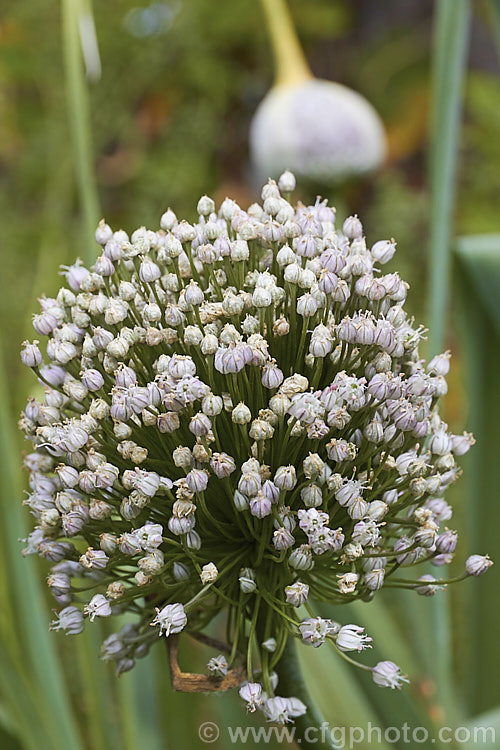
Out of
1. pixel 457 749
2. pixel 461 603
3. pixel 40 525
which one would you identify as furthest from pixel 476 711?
pixel 40 525

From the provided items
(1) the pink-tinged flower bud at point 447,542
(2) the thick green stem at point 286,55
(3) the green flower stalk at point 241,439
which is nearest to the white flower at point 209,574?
(3) the green flower stalk at point 241,439

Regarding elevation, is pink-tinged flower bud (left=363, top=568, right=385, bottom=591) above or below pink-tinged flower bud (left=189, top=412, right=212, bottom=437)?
below

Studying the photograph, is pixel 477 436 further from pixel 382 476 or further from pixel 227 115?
pixel 227 115

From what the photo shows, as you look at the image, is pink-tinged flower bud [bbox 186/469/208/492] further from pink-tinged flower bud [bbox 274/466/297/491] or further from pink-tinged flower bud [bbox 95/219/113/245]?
pink-tinged flower bud [bbox 95/219/113/245]

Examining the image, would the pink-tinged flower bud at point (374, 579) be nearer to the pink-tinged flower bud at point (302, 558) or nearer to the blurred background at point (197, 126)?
the pink-tinged flower bud at point (302, 558)

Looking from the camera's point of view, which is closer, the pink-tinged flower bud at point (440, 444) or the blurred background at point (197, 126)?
the pink-tinged flower bud at point (440, 444)
